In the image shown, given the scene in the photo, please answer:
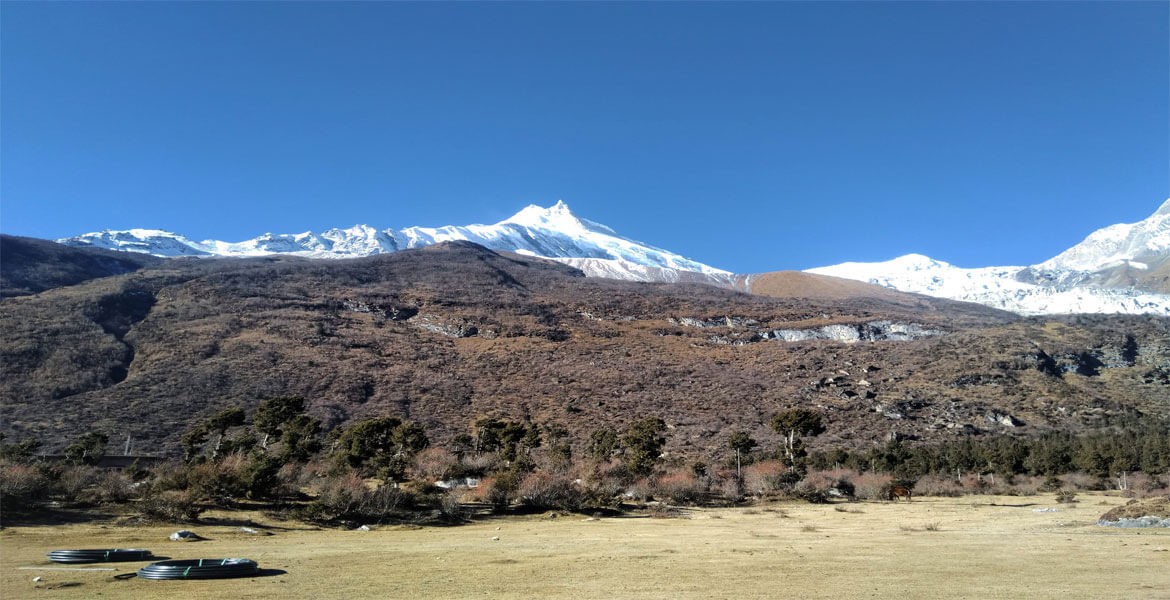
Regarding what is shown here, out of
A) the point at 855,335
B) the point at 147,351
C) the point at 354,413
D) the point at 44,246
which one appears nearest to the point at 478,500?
the point at 354,413

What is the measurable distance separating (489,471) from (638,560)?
24.1 m

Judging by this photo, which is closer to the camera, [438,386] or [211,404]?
[211,404]

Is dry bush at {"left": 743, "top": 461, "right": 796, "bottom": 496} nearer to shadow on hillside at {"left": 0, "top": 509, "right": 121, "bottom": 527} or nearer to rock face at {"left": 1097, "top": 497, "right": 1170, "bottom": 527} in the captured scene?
rock face at {"left": 1097, "top": 497, "right": 1170, "bottom": 527}

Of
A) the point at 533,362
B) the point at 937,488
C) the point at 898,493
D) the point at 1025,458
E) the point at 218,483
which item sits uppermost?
the point at 533,362

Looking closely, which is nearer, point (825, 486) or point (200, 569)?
point (200, 569)

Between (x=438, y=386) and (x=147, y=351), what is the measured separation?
3395cm

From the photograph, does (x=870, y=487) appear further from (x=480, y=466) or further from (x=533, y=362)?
(x=533, y=362)

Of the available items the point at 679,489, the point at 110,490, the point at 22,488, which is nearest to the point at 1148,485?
the point at 679,489

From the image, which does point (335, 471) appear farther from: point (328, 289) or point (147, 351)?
point (328, 289)

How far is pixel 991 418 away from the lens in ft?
221

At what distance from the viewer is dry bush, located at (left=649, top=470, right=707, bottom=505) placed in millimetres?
33250

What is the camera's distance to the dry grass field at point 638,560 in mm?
10195

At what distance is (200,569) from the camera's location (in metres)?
11.0

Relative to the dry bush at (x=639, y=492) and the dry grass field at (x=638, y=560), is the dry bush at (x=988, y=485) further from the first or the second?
the dry bush at (x=639, y=492)
